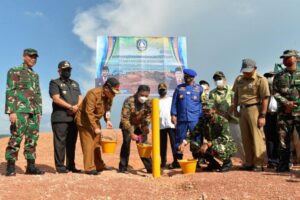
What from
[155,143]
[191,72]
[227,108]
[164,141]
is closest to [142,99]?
[155,143]

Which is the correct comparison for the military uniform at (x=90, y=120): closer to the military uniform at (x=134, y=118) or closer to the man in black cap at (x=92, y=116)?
the man in black cap at (x=92, y=116)

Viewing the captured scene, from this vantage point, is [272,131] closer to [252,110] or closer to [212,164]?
[252,110]

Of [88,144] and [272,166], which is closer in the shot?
[88,144]

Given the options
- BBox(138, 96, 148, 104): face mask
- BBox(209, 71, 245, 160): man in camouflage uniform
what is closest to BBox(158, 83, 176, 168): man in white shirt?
BBox(209, 71, 245, 160): man in camouflage uniform

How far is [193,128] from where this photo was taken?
6078mm

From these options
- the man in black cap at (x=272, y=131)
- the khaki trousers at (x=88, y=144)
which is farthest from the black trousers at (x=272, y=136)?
the khaki trousers at (x=88, y=144)

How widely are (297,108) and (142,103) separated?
8.32 feet

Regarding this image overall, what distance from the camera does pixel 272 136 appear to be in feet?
21.4

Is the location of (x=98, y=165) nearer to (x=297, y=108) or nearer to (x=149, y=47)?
(x=297, y=108)

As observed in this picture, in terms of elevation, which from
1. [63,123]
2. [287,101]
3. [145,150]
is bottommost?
[145,150]

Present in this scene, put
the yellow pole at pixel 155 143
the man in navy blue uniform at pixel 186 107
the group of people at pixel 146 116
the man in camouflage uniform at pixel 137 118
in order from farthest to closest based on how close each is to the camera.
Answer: the man in navy blue uniform at pixel 186 107 < the man in camouflage uniform at pixel 137 118 < the yellow pole at pixel 155 143 < the group of people at pixel 146 116

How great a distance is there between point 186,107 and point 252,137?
1.28 meters

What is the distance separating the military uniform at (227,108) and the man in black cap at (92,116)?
2.31m

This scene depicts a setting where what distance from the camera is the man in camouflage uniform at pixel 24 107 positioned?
530 centimetres
